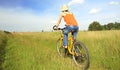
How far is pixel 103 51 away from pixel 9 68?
3.62m

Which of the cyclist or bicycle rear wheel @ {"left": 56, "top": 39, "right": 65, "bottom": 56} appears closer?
the cyclist

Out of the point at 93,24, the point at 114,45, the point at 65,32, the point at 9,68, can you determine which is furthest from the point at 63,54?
the point at 93,24

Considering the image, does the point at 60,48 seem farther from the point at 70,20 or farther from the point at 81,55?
the point at 81,55

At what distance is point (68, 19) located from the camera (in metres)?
7.95

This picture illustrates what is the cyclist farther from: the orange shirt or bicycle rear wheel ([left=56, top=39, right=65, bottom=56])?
bicycle rear wheel ([left=56, top=39, right=65, bottom=56])

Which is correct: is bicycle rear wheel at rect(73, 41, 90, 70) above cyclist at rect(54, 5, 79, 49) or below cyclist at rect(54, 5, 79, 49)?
below

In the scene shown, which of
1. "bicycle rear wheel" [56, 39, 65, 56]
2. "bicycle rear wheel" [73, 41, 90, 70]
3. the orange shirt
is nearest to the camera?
"bicycle rear wheel" [73, 41, 90, 70]

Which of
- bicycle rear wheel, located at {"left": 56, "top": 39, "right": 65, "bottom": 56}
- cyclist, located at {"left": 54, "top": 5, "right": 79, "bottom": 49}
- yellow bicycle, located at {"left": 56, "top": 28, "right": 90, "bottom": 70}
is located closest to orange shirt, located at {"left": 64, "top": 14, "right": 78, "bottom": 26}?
cyclist, located at {"left": 54, "top": 5, "right": 79, "bottom": 49}

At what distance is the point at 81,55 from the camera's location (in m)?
7.16

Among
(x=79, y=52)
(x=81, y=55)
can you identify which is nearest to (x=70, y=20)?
(x=79, y=52)

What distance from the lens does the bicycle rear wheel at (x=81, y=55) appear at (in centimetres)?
685

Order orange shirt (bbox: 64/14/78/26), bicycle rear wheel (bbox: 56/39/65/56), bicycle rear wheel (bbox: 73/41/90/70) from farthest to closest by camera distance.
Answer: bicycle rear wheel (bbox: 56/39/65/56), orange shirt (bbox: 64/14/78/26), bicycle rear wheel (bbox: 73/41/90/70)

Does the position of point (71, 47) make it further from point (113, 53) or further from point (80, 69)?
point (113, 53)

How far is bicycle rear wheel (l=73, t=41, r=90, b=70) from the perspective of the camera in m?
6.85
